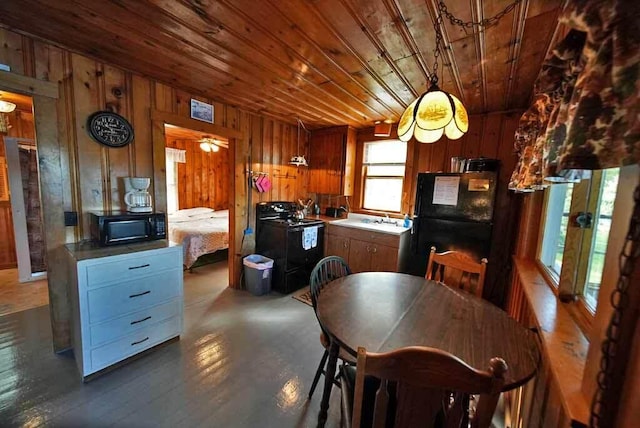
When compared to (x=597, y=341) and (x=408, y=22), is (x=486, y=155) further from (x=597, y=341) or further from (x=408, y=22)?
(x=597, y=341)

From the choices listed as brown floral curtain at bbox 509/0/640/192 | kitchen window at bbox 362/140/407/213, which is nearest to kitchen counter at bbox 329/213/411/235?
kitchen window at bbox 362/140/407/213

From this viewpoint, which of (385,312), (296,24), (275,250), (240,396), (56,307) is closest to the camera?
(385,312)

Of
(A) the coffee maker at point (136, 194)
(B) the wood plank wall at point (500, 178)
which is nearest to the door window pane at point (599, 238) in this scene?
(B) the wood plank wall at point (500, 178)

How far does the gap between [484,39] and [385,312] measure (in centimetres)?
173

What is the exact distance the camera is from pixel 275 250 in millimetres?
3396

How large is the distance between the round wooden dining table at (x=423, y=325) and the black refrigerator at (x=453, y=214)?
4.15ft

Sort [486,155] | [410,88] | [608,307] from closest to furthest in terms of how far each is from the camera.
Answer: [608,307], [410,88], [486,155]

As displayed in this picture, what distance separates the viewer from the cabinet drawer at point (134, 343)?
1793mm

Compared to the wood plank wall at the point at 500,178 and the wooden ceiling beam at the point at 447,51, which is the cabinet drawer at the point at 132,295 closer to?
the wooden ceiling beam at the point at 447,51

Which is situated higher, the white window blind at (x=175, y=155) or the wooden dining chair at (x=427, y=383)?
the white window blind at (x=175, y=155)

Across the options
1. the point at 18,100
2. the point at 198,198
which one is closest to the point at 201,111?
the point at 18,100

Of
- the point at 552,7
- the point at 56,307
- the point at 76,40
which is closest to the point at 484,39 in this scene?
the point at 552,7

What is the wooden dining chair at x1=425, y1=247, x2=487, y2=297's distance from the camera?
6.12 ft

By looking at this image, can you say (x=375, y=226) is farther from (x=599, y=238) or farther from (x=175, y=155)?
(x=175, y=155)
